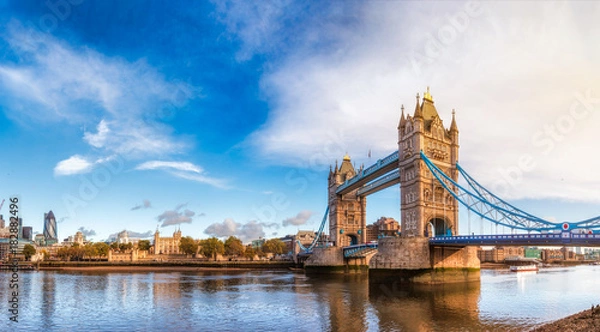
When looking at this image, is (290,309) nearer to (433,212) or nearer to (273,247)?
(433,212)

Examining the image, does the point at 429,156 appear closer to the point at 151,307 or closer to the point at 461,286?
the point at 461,286

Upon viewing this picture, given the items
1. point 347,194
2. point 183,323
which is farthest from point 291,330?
point 347,194

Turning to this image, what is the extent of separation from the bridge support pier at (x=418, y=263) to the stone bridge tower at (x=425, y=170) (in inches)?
183

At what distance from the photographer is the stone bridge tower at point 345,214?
293 feet

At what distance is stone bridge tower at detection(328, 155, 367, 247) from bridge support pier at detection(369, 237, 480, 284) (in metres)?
35.7

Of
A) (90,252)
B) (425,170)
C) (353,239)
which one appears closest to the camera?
(425,170)

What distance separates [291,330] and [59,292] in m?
30.0

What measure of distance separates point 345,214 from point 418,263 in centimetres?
4092

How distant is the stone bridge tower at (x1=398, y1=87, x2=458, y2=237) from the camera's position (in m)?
56.3

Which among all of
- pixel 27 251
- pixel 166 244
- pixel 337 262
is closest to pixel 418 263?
pixel 337 262

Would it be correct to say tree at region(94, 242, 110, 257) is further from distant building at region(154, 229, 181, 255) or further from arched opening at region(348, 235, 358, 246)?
arched opening at region(348, 235, 358, 246)

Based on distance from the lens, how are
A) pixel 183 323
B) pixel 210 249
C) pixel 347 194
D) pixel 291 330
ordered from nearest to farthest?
pixel 291 330 → pixel 183 323 → pixel 347 194 → pixel 210 249

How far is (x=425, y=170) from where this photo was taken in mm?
56875

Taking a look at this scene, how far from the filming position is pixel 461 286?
161 ft
